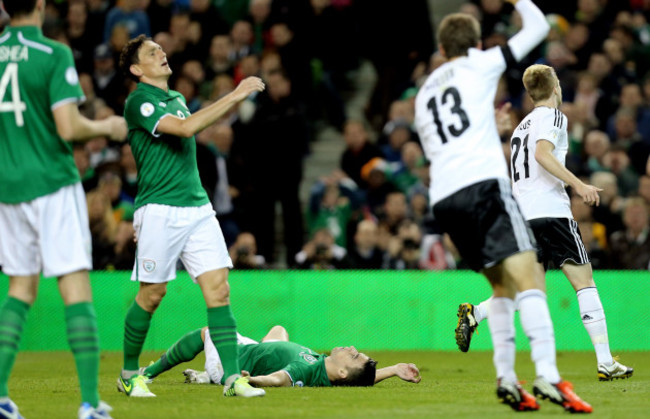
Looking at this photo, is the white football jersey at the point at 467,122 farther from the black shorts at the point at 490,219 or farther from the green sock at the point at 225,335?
the green sock at the point at 225,335

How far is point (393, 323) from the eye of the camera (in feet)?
46.6

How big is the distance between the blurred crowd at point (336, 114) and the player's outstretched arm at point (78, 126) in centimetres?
858

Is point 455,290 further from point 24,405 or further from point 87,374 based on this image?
point 87,374

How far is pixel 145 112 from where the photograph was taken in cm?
748

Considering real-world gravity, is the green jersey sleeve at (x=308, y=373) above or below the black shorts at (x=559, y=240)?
below

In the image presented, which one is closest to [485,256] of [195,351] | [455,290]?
[195,351]

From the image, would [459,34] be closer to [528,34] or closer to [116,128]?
[528,34]

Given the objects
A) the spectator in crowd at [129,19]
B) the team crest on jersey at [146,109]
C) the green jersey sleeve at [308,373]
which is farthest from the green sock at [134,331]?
the spectator in crowd at [129,19]

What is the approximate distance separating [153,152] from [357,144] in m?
8.82

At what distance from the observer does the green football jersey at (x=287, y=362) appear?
859 cm

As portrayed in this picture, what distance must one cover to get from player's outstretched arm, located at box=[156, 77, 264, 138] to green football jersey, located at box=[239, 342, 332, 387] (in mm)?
2258

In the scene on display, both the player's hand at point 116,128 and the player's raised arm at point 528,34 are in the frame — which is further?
the player's raised arm at point 528,34

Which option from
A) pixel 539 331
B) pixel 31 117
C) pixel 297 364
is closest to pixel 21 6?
pixel 31 117

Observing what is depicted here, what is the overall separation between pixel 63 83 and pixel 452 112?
7.71ft
